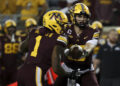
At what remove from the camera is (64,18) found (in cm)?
566

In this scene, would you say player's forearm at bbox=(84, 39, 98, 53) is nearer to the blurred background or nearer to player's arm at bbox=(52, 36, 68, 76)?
player's arm at bbox=(52, 36, 68, 76)

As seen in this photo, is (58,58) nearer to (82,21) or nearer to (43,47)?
(43,47)

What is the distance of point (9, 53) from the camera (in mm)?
10297

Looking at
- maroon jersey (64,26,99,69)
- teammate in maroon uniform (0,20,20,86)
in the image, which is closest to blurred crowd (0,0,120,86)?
teammate in maroon uniform (0,20,20,86)

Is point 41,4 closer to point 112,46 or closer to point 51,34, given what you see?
point 112,46

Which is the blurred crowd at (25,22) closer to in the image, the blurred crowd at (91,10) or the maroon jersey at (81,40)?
the blurred crowd at (91,10)

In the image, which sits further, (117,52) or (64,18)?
(117,52)

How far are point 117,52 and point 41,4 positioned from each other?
11.5 ft

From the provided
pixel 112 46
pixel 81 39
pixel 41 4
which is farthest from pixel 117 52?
pixel 41 4

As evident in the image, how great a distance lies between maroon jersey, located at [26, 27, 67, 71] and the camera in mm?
5367

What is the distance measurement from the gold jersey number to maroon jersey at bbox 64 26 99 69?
15.0 ft

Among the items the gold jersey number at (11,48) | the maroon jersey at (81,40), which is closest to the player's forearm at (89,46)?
the maroon jersey at (81,40)

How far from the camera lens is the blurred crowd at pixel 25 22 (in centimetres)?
965

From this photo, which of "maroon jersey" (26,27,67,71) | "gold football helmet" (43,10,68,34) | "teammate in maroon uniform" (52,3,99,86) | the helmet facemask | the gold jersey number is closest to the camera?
"maroon jersey" (26,27,67,71)
